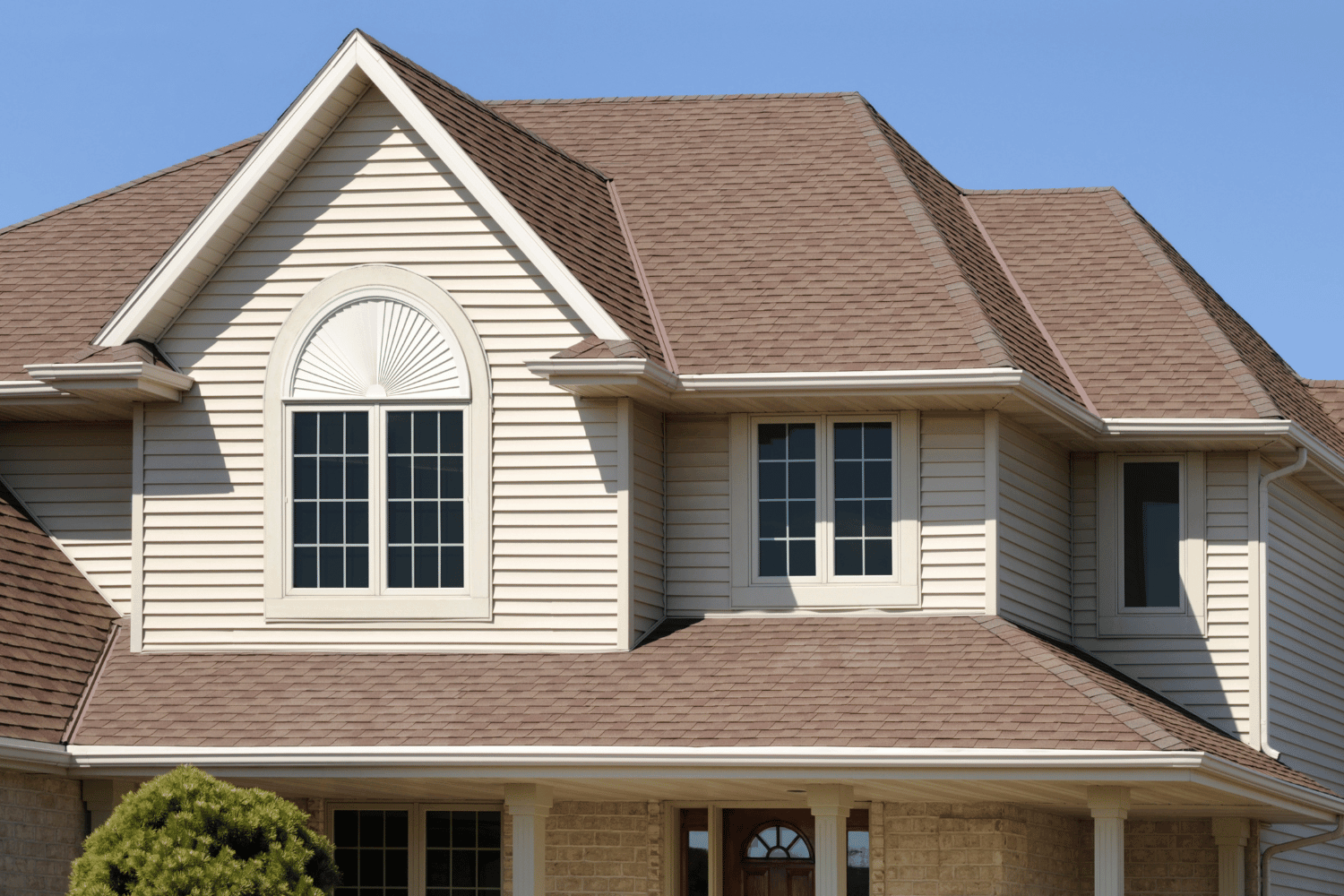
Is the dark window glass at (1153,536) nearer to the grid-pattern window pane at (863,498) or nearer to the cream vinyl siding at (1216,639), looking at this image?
the cream vinyl siding at (1216,639)

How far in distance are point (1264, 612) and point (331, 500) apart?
28.7ft

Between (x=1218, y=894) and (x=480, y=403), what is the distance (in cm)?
813

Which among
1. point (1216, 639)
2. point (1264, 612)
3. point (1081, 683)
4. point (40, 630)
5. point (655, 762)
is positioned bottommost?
point (655, 762)

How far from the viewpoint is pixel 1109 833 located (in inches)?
568

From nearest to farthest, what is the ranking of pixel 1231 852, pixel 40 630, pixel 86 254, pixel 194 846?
pixel 194 846, pixel 40 630, pixel 1231 852, pixel 86 254

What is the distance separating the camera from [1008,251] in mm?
20594

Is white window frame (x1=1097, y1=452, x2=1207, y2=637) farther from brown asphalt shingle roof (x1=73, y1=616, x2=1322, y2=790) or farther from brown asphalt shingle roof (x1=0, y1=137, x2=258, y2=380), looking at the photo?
brown asphalt shingle roof (x1=0, y1=137, x2=258, y2=380)

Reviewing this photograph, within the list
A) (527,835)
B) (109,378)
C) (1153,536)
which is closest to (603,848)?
(527,835)

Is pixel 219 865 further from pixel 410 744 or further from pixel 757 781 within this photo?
pixel 757 781

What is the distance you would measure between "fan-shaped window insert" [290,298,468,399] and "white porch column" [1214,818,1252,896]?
795cm

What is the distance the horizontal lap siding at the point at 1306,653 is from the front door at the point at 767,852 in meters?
4.60

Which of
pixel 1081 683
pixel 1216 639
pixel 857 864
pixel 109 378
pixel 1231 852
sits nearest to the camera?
pixel 1081 683

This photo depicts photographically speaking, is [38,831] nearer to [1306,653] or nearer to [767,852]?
[767,852]

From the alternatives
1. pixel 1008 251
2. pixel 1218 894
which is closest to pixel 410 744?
pixel 1218 894
